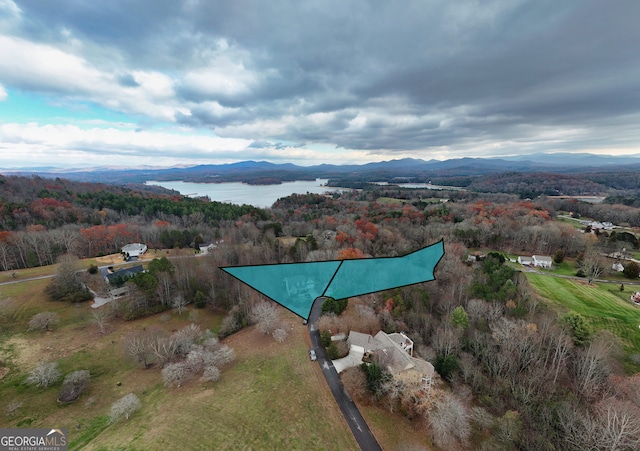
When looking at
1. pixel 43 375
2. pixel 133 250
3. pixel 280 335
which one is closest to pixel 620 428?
pixel 280 335

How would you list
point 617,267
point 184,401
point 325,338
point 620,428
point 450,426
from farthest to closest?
point 617,267, point 325,338, point 184,401, point 450,426, point 620,428

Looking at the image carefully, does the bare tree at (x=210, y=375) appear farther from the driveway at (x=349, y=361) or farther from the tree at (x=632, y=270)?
the tree at (x=632, y=270)

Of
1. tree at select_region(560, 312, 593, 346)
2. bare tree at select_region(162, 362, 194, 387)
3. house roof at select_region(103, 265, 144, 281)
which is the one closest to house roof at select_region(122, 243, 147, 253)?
house roof at select_region(103, 265, 144, 281)

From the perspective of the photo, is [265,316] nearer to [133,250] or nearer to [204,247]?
[204,247]

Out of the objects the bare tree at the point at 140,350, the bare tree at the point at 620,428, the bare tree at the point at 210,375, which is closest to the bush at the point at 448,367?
the bare tree at the point at 620,428

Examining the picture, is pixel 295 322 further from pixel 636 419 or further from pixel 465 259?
pixel 465 259

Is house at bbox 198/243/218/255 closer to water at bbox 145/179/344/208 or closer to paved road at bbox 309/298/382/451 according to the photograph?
paved road at bbox 309/298/382/451
